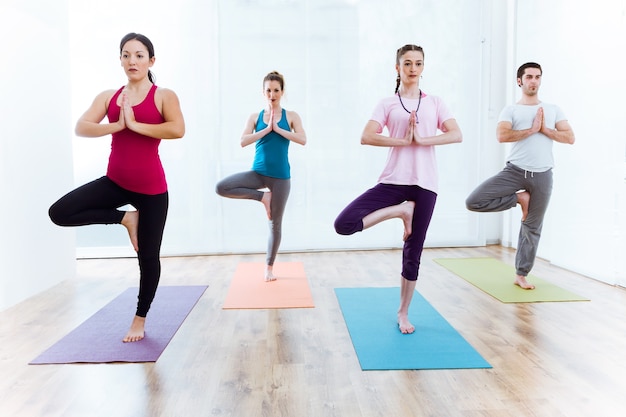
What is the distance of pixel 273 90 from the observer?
3.81m

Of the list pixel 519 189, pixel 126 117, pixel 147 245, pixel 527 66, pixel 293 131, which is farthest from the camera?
pixel 293 131

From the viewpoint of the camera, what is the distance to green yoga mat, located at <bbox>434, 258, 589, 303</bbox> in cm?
354

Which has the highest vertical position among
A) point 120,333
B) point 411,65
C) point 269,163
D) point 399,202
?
point 411,65

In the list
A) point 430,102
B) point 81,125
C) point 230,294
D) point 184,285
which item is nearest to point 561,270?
point 430,102

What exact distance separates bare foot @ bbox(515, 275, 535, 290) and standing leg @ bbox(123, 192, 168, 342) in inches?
105

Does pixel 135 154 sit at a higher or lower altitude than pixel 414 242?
higher

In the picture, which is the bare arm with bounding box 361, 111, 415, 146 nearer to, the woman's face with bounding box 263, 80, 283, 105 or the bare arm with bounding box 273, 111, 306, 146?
the bare arm with bounding box 273, 111, 306, 146

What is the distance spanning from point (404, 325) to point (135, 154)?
172 cm

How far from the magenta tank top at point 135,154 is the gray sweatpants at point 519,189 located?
2321 millimetres

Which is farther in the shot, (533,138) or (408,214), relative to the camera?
(533,138)

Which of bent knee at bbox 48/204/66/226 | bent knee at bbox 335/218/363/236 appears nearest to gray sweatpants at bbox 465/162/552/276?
bent knee at bbox 335/218/363/236

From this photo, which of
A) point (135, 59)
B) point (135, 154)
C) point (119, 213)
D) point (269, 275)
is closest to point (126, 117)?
point (135, 154)

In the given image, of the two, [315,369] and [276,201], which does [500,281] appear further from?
[315,369]

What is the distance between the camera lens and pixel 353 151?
545cm
